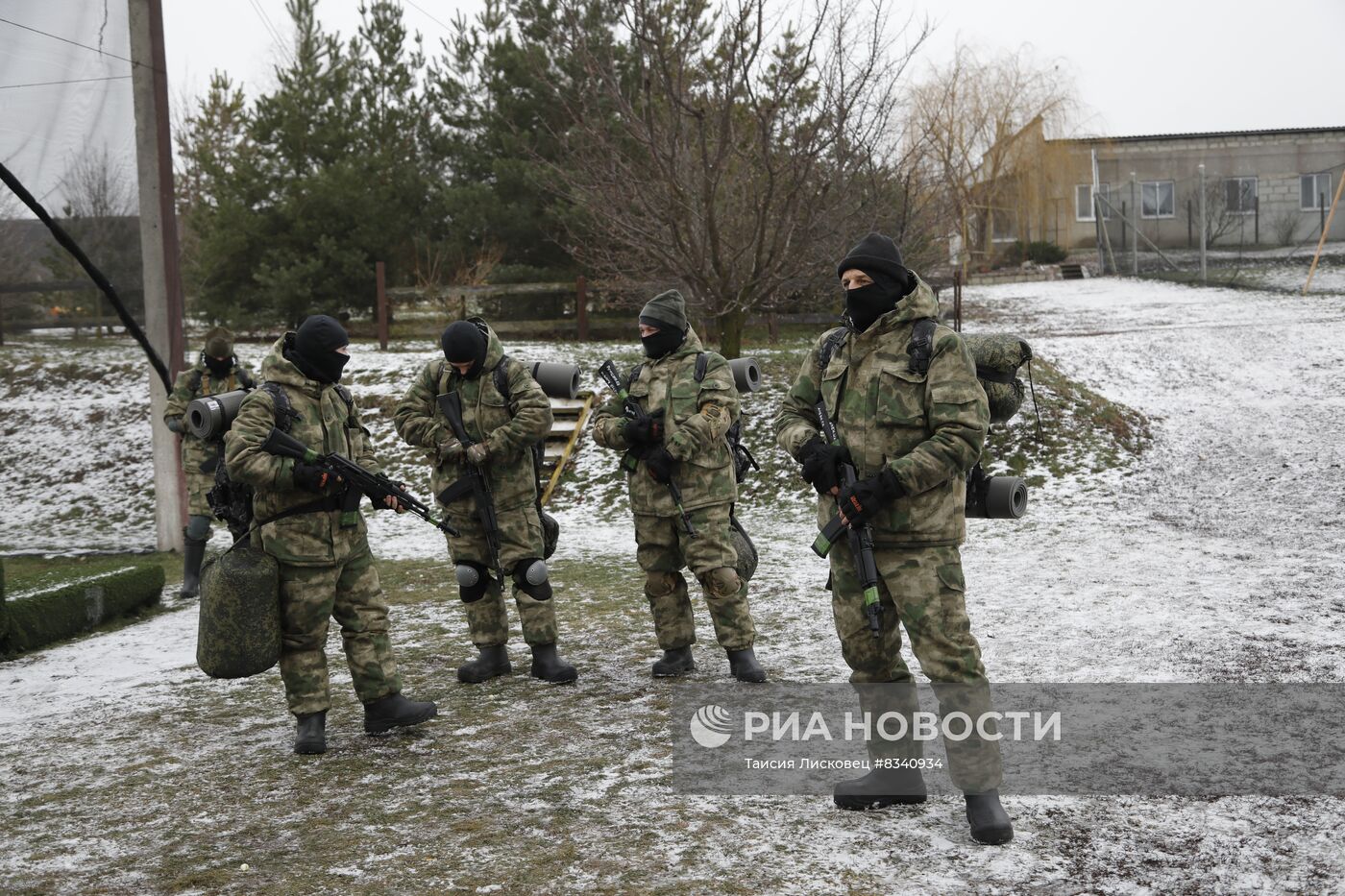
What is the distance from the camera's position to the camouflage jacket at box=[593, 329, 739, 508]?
604cm

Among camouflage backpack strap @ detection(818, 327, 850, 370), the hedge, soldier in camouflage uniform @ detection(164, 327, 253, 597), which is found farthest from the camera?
soldier in camouflage uniform @ detection(164, 327, 253, 597)

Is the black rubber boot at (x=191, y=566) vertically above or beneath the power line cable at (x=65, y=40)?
beneath

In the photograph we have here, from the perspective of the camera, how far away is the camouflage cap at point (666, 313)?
6.21m

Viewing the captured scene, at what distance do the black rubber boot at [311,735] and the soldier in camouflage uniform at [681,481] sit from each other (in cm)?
181

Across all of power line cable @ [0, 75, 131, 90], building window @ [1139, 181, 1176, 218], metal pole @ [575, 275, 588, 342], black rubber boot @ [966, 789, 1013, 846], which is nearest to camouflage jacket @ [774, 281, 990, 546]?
black rubber boot @ [966, 789, 1013, 846]

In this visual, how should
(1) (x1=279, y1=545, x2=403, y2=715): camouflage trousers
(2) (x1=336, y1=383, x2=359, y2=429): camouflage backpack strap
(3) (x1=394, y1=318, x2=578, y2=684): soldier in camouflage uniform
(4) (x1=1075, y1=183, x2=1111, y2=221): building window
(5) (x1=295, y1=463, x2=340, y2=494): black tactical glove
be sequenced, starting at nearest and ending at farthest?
(5) (x1=295, y1=463, x2=340, y2=494): black tactical glove → (1) (x1=279, y1=545, x2=403, y2=715): camouflage trousers → (2) (x1=336, y1=383, x2=359, y2=429): camouflage backpack strap → (3) (x1=394, y1=318, x2=578, y2=684): soldier in camouflage uniform → (4) (x1=1075, y1=183, x2=1111, y2=221): building window

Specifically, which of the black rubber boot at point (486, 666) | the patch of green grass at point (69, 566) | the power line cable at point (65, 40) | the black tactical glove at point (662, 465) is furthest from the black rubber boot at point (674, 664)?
the power line cable at point (65, 40)

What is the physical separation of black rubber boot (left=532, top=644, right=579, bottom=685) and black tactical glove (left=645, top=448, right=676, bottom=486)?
1110 millimetres

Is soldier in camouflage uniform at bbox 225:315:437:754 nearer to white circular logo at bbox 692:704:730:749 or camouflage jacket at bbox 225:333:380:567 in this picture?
camouflage jacket at bbox 225:333:380:567

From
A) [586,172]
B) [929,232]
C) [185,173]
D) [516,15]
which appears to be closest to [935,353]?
[586,172]

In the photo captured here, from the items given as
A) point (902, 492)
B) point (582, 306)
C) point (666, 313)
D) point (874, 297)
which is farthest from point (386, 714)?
point (582, 306)

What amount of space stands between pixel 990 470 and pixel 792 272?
11.3 ft

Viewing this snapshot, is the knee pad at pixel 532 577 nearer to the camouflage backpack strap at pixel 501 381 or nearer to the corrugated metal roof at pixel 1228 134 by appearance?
the camouflage backpack strap at pixel 501 381

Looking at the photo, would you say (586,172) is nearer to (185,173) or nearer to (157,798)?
(157,798)
